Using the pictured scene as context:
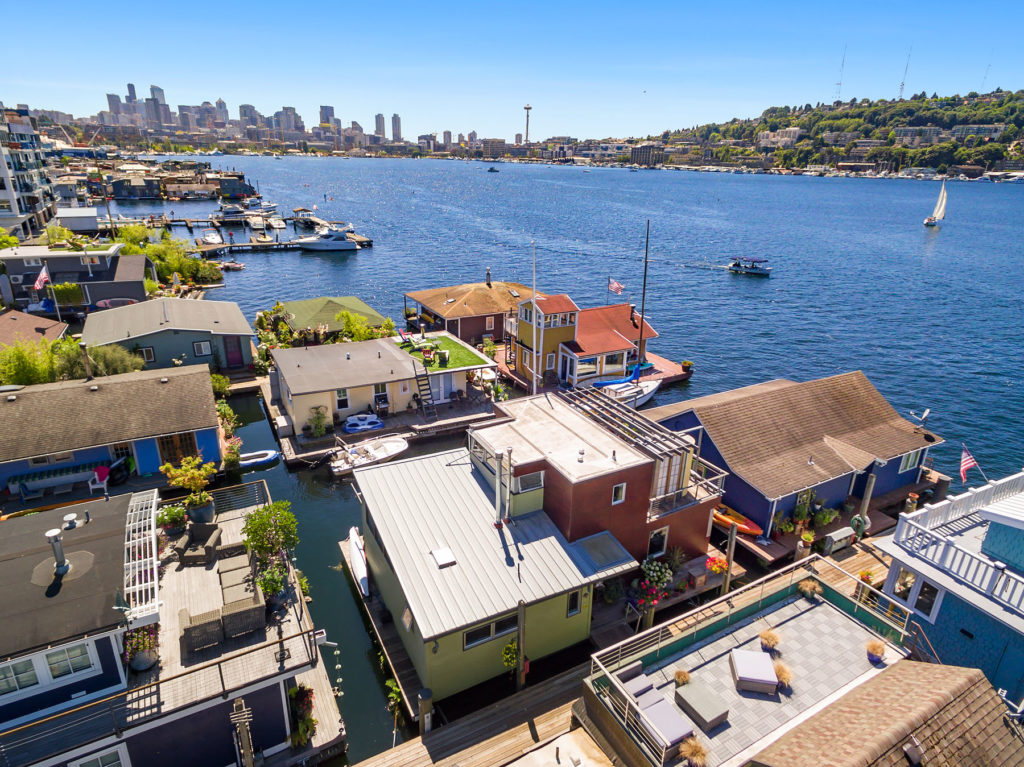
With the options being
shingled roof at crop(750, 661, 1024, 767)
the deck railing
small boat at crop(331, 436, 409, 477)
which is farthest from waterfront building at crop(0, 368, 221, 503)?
the deck railing

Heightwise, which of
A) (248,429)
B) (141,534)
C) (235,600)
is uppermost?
(141,534)

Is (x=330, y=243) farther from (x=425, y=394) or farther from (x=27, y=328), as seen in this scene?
(x=425, y=394)

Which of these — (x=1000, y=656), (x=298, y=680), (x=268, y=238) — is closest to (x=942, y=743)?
(x=1000, y=656)

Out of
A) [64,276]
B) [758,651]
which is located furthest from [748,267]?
[64,276]

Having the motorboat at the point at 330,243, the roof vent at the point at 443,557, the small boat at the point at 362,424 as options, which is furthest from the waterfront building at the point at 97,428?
the motorboat at the point at 330,243

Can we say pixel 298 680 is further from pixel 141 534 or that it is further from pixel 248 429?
pixel 248 429

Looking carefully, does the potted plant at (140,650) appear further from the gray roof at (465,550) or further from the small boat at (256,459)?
the small boat at (256,459)

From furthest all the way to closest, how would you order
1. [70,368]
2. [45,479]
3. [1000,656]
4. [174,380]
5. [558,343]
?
[558,343]
[70,368]
[174,380]
[45,479]
[1000,656]

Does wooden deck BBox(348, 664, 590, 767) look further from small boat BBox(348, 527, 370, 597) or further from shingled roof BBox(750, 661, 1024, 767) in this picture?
shingled roof BBox(750, 661, 1024, 767)
